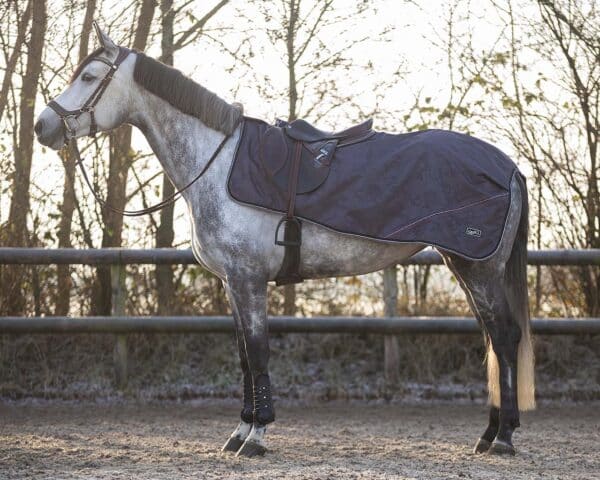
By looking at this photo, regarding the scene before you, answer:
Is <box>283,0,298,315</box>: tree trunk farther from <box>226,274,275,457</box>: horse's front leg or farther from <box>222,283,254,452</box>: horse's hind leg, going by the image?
<box>226,274,275,457</box>: horse's front leg

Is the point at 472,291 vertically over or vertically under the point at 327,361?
over

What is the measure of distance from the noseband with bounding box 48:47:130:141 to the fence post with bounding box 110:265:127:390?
89.7 inches

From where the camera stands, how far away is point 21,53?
286 inches

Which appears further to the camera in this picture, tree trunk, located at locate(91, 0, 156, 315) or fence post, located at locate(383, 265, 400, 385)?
tree trunk, located at locate(91, 0, 156, 315)

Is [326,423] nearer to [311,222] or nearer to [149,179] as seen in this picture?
[311,222]

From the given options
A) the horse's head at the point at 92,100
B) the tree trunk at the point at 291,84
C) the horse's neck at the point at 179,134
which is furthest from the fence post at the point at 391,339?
the horse's head at the point at 92,100

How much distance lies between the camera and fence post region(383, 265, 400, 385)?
6.71m

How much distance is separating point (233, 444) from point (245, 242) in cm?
110

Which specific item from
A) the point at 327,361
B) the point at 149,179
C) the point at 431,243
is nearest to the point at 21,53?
the point at 149,179

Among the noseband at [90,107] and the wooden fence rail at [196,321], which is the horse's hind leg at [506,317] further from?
the noseband at [90,107]

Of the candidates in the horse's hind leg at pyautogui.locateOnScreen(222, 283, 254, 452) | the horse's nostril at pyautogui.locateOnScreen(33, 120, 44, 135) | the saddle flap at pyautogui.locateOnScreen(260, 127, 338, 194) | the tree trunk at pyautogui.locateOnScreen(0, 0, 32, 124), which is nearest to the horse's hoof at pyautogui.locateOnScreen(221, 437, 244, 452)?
the horse's hind leg at pyautogui.locateOnScreen(222, 283, 254, 452)

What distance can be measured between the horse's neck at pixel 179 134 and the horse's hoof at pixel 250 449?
1.40 meters

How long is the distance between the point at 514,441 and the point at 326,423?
1.27 metres

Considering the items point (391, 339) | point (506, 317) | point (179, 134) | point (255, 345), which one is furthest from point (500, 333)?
point (391, 339)
